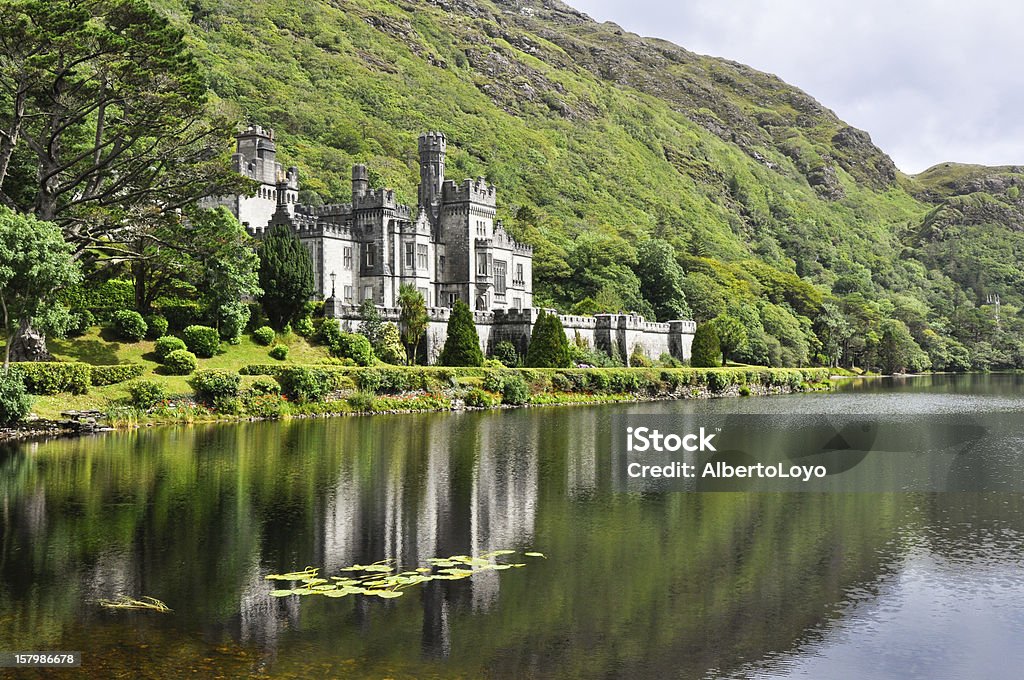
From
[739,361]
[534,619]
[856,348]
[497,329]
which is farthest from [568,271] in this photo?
[534,619]

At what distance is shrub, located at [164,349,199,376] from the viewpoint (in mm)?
50375

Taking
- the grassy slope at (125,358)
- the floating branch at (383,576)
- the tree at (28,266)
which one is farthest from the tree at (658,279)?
the floating branch at (383,576)

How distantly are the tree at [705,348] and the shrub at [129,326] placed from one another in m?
48.7

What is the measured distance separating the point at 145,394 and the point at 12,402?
7.16 m

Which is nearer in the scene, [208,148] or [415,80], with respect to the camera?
[208,148]

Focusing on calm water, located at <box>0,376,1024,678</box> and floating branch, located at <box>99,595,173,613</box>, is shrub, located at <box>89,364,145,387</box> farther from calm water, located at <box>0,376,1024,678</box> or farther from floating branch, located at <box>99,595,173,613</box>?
floating branch, located at <box>99,595,173,613</box>

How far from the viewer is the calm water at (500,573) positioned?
13.4 m

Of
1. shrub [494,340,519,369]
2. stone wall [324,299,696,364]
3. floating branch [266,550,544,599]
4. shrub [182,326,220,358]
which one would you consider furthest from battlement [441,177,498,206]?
floating branch [266,550,544,599]

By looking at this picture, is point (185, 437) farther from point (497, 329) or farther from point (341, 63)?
point (341, 63)

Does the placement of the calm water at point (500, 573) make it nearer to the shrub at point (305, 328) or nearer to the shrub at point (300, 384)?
the shrub at point (300, 384)

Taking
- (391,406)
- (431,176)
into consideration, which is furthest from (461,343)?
(431,176)

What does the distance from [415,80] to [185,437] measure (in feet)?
500

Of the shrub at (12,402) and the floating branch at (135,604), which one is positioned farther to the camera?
the shrub at (12,402)

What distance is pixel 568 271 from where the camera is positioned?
103 meters
